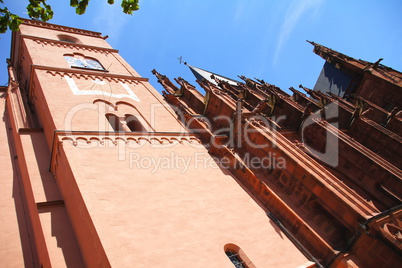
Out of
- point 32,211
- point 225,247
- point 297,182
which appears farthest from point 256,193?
point 32,211

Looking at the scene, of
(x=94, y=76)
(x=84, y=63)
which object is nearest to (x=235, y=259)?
(x=94, y=76)

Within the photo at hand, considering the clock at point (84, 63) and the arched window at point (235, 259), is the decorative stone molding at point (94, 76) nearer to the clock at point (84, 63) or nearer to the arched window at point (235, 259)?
the clock at point (84, 63)

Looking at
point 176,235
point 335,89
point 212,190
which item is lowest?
point 176,235

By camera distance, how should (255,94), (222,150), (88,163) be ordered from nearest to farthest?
(88,163) → (222,150) → (255,94)

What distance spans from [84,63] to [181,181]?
10525 millimetres

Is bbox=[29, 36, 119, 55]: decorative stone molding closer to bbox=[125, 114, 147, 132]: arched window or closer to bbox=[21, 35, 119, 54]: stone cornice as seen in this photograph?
bbox=[21, 35, 119, 54]: stone cornice

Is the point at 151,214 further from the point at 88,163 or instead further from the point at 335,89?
the point at 335,89

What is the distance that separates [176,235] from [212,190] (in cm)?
225

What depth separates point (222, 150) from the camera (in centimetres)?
1077

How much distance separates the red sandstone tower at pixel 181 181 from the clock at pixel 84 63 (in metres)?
0.81

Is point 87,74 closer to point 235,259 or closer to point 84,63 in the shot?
point 84,63

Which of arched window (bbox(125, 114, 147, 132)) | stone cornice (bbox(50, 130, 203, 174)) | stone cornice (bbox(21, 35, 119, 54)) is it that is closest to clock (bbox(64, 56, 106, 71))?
stone cornice (bbox(21, 35, 119, 54))

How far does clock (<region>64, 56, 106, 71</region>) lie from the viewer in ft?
52.3

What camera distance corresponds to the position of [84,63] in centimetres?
1666
